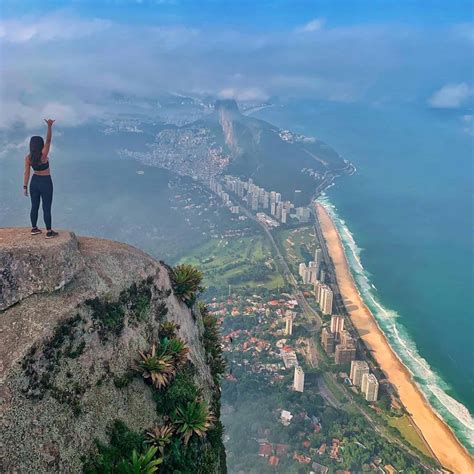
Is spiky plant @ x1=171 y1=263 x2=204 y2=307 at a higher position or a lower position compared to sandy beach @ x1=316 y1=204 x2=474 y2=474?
higher

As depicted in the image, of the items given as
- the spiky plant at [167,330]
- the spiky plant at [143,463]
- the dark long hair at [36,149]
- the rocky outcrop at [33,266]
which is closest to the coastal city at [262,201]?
the spiky plant at [167,330]

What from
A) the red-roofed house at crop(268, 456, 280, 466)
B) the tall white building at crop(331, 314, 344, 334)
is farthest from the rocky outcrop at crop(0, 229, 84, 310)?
the tall white building at crop(331, 314, 344, 334)

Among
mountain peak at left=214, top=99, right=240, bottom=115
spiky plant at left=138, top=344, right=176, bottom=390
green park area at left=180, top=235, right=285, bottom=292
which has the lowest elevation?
green park area at left=180, top=235, right=285, bottom=292

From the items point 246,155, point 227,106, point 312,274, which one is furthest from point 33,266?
point 227,106

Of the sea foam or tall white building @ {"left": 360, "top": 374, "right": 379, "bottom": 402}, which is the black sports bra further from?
the sea foam

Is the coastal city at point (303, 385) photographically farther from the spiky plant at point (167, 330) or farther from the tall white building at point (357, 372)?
the spiky plant at point (167, 330)

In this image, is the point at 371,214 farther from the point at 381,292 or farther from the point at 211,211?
the point at 381,292

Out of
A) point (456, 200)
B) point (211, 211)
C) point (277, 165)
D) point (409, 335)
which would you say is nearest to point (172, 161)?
point (277, 165)

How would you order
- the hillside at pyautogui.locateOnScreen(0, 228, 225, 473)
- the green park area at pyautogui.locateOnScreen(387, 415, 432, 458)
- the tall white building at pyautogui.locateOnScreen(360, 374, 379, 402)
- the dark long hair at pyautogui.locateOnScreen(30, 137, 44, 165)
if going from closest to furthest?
the hillside at pyautogui.locateOnScreen(0, 228, 225, 473) → the dark long hair at pyautogui.locateOnScreen(30, 137, 44, 165) → the green park area at pyautogui.locateOnScreen(387, 415, 432, 458) → the tall white building at pyautogui.locateOnScreen(360, 374, 379, 402)
